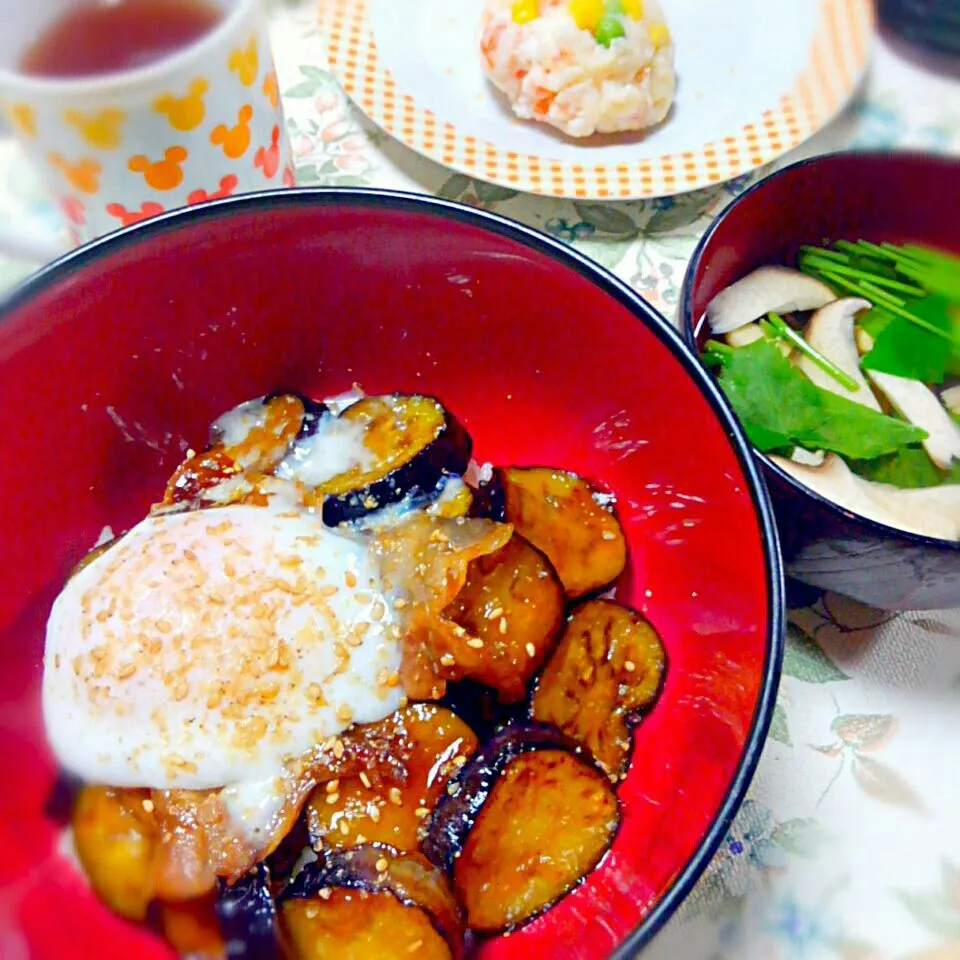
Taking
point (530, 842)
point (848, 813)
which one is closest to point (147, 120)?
point (530, 842)

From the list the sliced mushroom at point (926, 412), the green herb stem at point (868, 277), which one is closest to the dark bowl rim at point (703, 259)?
the green herb stem at point (868, 277)

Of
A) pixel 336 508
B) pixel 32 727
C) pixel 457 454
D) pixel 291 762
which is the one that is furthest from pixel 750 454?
pixel 32 727

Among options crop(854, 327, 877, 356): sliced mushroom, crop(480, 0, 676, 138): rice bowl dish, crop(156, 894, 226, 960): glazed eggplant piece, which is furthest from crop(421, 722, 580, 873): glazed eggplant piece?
crop(480, 0, 676, 138): rice bowl dish

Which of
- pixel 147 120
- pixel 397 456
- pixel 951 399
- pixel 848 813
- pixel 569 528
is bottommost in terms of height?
pixel 848 813

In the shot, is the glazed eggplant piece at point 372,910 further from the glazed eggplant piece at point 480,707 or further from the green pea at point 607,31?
the green pea at point 607,31

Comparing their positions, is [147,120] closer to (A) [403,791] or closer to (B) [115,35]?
(B) [115,35]

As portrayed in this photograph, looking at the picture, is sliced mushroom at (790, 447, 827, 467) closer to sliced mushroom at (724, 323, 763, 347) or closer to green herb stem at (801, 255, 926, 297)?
sliced mushroom at (724, 323, 763, 347)
